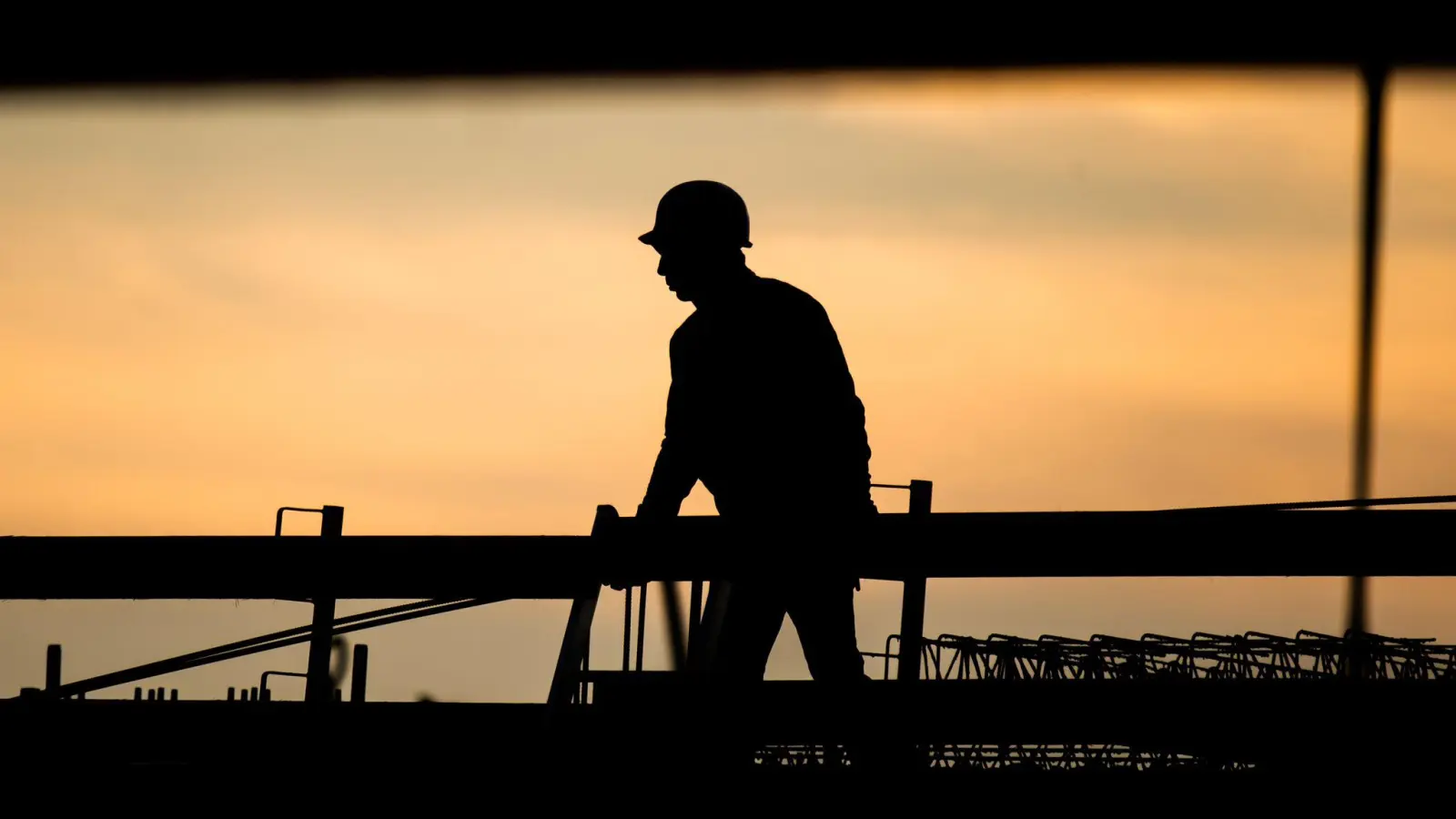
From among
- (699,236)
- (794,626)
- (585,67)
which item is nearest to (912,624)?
(794,626)

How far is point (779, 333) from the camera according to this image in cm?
565

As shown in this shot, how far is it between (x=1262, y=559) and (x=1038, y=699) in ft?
2.47

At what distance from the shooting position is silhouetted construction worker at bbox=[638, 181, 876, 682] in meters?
5.53

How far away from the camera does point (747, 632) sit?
561cm

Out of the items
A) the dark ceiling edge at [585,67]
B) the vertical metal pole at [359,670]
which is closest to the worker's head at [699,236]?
the dark ceiling edge at [585,67]

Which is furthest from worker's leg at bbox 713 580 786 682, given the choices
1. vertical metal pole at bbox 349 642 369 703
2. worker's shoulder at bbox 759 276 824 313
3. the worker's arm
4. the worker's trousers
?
vertical metal pole at bbox 349 642 369 703

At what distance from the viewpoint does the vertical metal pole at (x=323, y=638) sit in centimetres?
621

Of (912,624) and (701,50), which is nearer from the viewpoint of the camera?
(701,50)

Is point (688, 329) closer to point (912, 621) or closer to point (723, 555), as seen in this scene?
point (723, 555)

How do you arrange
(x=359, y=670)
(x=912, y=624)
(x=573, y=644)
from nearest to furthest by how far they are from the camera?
1. (x=573, y=644)
2. (x=912, y=624)
3. (x=359, y=670)

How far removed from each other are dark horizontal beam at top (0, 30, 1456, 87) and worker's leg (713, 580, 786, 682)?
1626 mm

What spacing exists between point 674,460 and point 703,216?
2.38ft

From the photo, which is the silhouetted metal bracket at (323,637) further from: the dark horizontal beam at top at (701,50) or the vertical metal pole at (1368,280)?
the vertical metal pole at (1368,280)

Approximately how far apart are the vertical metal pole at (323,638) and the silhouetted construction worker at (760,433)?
1.11 m
